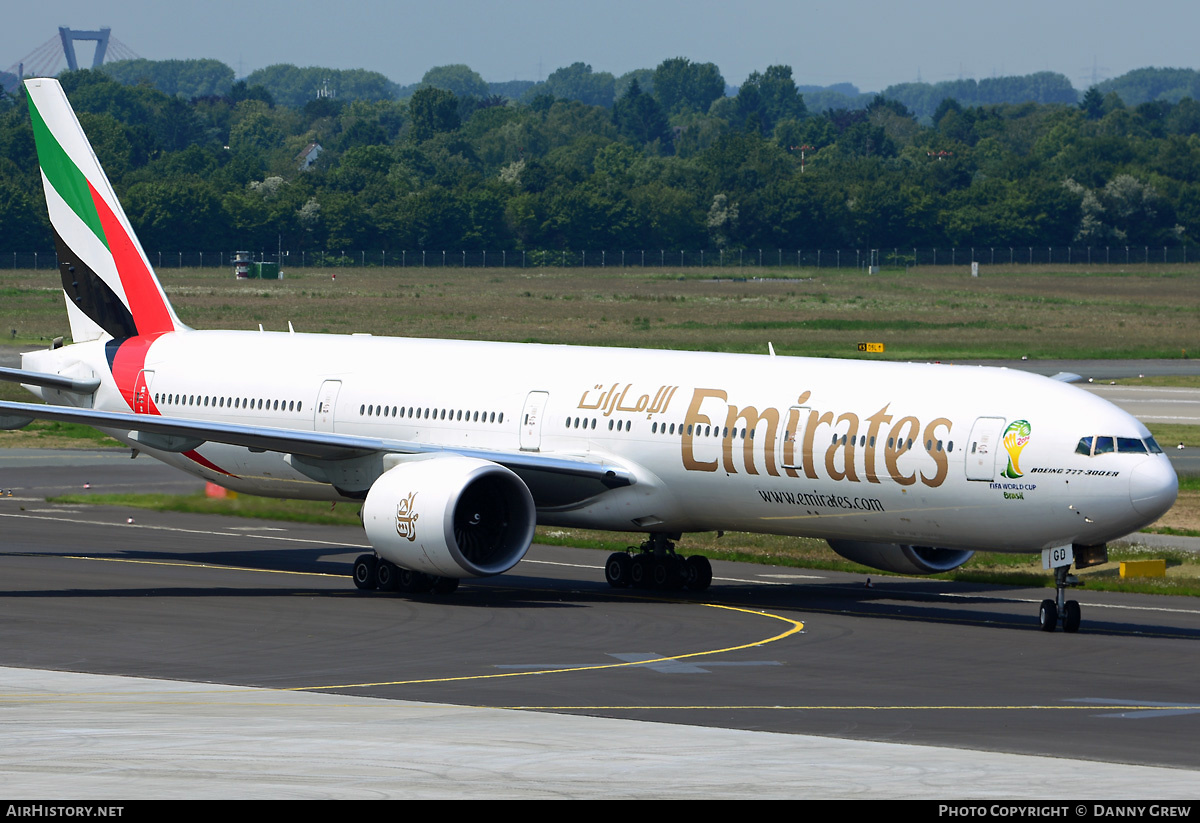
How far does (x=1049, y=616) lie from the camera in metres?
31.1

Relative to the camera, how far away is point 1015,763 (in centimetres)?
1925

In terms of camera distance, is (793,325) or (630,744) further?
(793,325)

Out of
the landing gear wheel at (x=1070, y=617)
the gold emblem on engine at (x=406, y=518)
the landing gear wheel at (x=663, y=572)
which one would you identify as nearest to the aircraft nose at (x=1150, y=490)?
the landing gear wheel at (x=1070, y=617)

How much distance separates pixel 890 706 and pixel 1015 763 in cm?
491

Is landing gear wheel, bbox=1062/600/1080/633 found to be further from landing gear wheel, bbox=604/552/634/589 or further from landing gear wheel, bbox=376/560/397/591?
landing gear wheel, bbox=376/560/397/591

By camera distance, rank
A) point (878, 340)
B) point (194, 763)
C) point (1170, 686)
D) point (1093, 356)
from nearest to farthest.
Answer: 1. point (194, 763)
2. point (1170, 686)
3. point (1093, 356)
4. point (878, 340)

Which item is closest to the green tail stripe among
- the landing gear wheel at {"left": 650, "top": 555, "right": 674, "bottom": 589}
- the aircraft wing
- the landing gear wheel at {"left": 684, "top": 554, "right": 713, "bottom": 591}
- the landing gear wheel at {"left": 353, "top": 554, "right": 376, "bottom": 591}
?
the aircraft wing

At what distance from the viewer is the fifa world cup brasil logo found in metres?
30.6

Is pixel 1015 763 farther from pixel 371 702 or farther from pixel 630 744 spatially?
pixel 371 702

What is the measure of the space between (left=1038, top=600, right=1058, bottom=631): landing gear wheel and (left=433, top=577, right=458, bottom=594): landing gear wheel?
11.3m

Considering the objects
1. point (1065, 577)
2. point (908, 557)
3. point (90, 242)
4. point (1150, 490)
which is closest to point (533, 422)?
point (908, 557)

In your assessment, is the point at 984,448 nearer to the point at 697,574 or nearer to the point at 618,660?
the point at 618,660

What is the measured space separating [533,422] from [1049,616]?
35.8 feet

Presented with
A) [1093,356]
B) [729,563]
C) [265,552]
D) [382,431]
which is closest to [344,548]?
[265,552]
